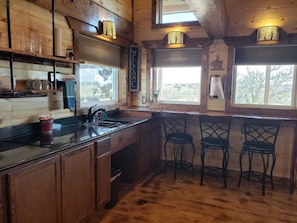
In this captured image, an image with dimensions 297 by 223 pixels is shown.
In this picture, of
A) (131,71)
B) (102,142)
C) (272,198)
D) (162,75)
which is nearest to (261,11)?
(162,75)

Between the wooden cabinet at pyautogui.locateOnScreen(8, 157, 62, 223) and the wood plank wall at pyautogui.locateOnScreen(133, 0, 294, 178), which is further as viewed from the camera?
the wood plank wall at pyautogui.locateOnScreen(133, 0, 294, 178)

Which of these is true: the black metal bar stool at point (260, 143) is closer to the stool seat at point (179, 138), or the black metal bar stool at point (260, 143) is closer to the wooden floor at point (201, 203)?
the wooden floor at point (201, 203)

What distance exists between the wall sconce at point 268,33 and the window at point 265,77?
0.20 m

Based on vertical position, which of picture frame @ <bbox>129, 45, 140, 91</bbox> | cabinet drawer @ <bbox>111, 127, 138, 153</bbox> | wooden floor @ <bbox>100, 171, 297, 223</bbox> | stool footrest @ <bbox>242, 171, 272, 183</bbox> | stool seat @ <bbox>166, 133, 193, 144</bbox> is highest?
picture frame @ <bbox>129, 45, 140, 91</bbox>

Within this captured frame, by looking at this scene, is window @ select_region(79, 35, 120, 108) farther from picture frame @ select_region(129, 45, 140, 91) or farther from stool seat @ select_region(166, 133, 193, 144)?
stool seat @ select_region(166, 133, 193, 144)

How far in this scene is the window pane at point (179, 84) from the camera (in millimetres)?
4036

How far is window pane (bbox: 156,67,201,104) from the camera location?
4036 millimetres

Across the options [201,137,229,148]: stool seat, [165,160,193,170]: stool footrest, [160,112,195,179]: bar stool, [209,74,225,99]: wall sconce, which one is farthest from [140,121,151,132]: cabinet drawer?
[209,74,225,99]: wall sconce

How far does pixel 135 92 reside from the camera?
4309 millimetres

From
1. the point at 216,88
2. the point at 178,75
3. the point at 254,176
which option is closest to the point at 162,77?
the point at 178,75

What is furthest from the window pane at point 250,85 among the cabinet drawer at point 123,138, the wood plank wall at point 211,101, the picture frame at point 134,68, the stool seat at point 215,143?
the cabinet drawer at point 123,138

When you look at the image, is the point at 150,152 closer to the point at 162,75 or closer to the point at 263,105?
the point at 162,75

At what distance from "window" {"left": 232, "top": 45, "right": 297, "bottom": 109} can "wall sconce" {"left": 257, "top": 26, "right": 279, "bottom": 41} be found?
7.7 inches

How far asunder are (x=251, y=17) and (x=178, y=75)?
1.36m
